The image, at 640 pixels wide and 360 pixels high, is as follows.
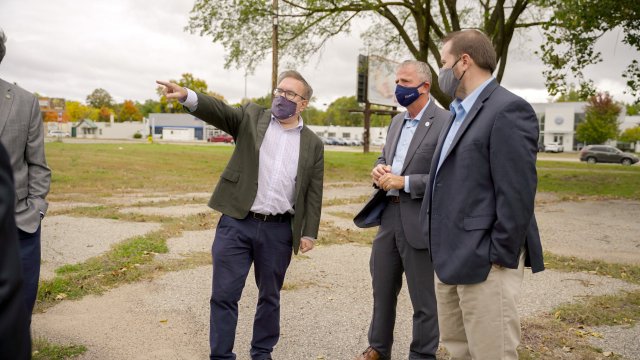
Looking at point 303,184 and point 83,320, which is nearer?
point 303,184

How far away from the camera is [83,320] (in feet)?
15.7

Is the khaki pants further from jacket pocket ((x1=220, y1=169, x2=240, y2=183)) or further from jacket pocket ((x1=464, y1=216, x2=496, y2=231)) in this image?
jacket pocket ((x1=220, y1=169, x2=240, y2=183))

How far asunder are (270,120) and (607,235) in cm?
824

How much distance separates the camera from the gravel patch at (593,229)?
8406 millimetres

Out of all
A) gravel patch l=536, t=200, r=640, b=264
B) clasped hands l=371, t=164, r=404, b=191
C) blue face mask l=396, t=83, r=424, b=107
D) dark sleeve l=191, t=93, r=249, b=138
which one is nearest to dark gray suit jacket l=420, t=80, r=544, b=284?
clasped hands l=371, t=164, r=404, b=191

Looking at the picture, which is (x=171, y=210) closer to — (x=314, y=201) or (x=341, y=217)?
(x=341, y=217)

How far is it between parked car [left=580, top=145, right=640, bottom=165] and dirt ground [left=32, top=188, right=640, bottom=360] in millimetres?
37996

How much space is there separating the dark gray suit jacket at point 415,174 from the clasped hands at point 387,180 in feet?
0.26

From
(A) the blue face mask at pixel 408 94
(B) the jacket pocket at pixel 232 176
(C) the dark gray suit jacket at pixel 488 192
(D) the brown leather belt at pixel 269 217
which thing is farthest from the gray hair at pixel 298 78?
(C) the dark gray suit jacket at pixel 488 192

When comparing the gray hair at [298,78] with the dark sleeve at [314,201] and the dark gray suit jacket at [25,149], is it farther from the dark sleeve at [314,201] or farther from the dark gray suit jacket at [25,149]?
the dark gray suit jacket at [25,149]

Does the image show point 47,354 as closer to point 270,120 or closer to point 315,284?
point 270,120

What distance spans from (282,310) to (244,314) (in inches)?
14.6

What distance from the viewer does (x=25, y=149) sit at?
11.0 ft

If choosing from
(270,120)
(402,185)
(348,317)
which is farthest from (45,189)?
(348,317)
